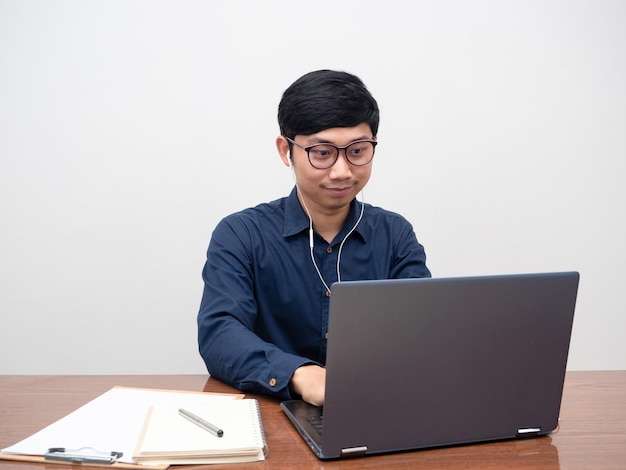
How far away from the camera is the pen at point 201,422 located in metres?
0.95

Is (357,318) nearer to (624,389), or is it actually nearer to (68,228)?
(624,389)

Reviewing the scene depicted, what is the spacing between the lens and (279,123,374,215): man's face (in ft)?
4.88

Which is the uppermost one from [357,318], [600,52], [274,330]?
[600,52]

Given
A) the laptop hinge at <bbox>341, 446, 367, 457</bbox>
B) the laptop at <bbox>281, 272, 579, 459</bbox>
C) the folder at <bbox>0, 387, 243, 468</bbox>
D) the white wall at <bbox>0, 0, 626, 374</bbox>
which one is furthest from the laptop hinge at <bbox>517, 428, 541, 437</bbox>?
the white wall at <bbox>0, 0, 626, 374</bbox>

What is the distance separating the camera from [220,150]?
235 centimetres

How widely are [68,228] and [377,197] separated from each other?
46.9 inches

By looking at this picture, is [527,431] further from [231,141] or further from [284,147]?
[231,141]

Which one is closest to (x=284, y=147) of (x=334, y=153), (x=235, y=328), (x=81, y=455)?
(x=334, y=153)

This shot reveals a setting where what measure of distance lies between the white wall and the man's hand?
4.22 ft

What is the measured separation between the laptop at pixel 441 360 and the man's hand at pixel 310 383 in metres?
0.11

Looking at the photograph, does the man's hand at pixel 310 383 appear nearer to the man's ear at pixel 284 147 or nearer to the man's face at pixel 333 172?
the man's face at pixel 333 172

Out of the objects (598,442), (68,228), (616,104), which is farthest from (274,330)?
(616,104)

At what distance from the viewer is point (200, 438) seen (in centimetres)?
93

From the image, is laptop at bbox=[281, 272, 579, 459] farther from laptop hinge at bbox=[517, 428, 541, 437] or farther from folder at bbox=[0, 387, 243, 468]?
folder at bbox=[0, 387, 243, 468]
